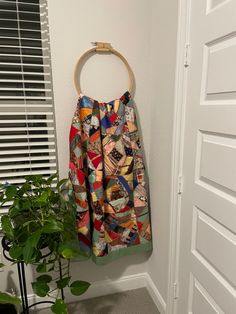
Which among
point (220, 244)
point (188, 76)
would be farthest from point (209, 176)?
point (188, 76)

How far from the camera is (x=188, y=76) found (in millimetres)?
1228

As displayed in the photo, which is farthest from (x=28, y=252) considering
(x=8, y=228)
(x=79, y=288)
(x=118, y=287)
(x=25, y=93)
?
(x=118, y=287)

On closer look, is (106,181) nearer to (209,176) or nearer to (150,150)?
(150,150)

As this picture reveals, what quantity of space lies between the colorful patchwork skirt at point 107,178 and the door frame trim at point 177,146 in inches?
12.2

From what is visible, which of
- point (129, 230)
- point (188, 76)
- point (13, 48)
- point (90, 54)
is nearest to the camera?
point (188, 76)

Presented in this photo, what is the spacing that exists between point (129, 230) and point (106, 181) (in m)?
0.39

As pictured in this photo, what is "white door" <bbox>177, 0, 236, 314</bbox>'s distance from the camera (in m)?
0.97

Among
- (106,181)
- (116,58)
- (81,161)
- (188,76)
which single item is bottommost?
(106,181)

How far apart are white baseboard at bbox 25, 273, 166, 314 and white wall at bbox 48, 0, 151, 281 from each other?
0.90m

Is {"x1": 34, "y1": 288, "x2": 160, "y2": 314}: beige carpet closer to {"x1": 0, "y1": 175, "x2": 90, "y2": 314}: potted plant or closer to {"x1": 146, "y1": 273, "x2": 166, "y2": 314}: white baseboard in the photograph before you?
{"x1": 146, "y1": 273, "x2": 166, "y2": 314}: white baseboard

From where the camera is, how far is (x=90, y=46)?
1551 millimetres

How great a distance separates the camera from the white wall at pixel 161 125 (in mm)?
1401

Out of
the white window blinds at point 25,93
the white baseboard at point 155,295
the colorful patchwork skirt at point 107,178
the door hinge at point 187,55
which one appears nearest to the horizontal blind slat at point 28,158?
the white window blinds at point 25,93

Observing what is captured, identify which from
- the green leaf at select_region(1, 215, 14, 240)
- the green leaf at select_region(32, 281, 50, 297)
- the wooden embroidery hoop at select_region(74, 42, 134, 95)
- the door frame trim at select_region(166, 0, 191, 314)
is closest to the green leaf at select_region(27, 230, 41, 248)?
the green leaf at select_region(1, 215, 14, 240)
